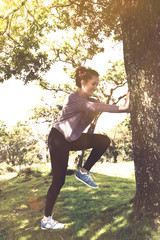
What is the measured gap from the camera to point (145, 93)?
3.96 metres

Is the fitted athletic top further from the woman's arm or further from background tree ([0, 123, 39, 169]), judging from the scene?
background tree ([0, 123, 39, 169])

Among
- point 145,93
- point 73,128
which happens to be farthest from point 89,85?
point 145,93

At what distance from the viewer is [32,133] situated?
57250mm

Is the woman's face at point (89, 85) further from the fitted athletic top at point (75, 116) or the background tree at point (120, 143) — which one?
the background tree at point (120, 143)

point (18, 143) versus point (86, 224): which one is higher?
point (86, 224)

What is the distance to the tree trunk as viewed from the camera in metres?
3.89

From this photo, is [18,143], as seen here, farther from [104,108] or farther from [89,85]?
[104,108]

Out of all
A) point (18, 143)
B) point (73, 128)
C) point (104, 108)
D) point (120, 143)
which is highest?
point (104, 108)

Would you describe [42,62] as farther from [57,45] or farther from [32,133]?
[32,133]

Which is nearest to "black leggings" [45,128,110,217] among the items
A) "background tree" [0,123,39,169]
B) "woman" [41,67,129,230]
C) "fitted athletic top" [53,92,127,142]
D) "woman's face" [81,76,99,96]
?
"woman" [41,67,129,230]

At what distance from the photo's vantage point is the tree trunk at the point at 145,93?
389 centimetres

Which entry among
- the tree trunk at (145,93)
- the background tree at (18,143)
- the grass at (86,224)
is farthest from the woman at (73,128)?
the background tree at (18,143)

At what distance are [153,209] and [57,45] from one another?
50.7 ft

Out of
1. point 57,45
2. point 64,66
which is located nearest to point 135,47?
point 57,45
